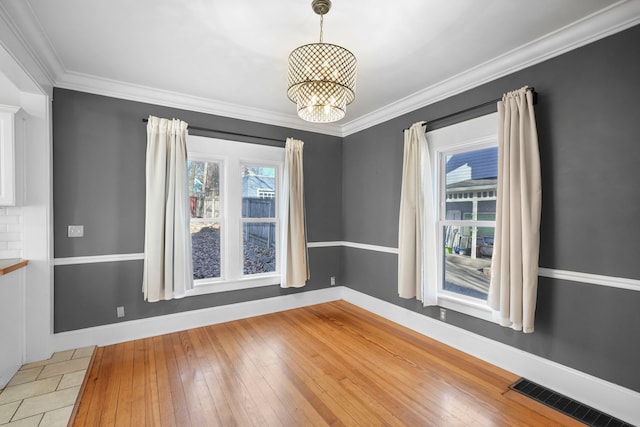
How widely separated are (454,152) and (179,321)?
3.58m

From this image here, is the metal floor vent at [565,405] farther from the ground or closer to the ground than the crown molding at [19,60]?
closer to the ground

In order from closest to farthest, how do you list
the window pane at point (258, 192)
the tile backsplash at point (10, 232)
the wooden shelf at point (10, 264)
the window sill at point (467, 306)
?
1. the wooden shelf at point (10, 264)
2. the tile backsplash at point (10, 232)
3. the window sill at point (467, 306)
4. the window pane at point (258, 192)

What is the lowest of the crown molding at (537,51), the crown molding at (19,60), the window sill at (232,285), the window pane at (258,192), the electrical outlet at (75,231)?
the window sill at (232,285)

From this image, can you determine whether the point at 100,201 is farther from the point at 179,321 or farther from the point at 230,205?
the point at 179,321

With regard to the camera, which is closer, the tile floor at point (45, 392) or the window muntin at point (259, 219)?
the tile floor at point (45, 392)

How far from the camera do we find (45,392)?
2.24 metres

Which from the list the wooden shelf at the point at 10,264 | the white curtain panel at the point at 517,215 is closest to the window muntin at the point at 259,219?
the wooden shelf at the point at 10,264

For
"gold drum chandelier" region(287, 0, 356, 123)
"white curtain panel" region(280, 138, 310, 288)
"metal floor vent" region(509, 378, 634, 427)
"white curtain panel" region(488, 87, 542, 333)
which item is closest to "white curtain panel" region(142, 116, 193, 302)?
"white curtain panel" region(280, 138, 310, 288)

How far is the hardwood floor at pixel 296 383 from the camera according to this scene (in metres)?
1.99

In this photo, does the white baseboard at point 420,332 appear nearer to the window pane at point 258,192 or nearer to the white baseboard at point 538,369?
the white baseboard at point 538,369

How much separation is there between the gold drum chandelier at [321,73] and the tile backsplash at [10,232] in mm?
2738

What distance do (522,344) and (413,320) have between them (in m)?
1.16

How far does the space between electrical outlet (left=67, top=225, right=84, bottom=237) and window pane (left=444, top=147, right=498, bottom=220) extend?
3756 mm

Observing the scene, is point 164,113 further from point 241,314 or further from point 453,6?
point 453,6
